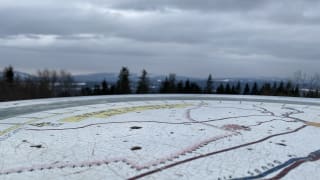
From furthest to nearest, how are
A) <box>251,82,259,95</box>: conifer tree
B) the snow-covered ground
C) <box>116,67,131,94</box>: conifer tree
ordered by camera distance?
<box>116,67,131,94</box>: conifer tree
<box>251,82,259,95</box>: conifer tree
the snow-covered ground

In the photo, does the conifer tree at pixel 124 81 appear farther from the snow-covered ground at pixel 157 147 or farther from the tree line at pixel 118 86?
the snow-covered ground at pixel 157 147

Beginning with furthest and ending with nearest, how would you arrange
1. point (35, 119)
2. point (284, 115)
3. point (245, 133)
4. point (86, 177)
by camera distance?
point (284, 115) < point (35, 119) < point (245, 133) < point (86, 177)

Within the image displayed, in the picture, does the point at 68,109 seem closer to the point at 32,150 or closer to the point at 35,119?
the point at 35,119

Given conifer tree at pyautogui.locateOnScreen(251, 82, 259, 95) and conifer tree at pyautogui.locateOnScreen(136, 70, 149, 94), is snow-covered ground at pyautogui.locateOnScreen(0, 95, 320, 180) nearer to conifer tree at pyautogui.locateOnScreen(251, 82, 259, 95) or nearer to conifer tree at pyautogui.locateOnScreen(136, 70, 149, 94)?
conifer tree at pyautogui.locateOnScreen(251, 82, 259, 95)

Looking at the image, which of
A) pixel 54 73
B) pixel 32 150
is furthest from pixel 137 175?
pixel 54 73

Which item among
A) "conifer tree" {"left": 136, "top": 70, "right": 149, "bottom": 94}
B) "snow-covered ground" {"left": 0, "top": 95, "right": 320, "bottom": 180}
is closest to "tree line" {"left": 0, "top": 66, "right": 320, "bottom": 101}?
"conifer tree" {"left": 136, "top": 70, "right": 149, "bottom": 94}

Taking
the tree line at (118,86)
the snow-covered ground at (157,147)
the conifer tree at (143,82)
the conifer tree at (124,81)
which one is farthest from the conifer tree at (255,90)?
the snow-covered ground at (157,147)

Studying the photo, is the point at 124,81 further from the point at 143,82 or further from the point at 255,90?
the point at 255,90

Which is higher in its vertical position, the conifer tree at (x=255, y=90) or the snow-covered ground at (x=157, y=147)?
the conifer tree at (x=255, y=90)
